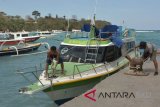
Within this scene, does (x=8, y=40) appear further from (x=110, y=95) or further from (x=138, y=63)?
(x=110, y=95)

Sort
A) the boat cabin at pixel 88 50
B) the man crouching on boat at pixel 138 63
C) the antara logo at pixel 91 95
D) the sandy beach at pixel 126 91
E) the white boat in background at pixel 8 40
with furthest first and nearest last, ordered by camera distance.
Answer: the white boat in background at pixel 8 40 < the boat cabin at pixel 88 50 < the man crouching on boat at pixel 138 63 < the antara logo at pixel 91 95 < the sandy beach at pixel 126 91

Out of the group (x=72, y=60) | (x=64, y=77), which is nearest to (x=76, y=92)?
(x=64, y=77)

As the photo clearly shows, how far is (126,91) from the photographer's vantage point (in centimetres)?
1146

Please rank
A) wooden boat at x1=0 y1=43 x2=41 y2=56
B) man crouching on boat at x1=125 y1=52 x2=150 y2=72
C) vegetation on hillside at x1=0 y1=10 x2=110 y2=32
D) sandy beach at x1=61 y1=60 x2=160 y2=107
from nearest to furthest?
sandy beach at x1=61 y1=60 x2=160 y2=107 < man crouching on boat at x1=125 y1=52 x2=150 y2=72 < wooden boat at x1=0 y1=43 x2=41 y2=56 < vegetation on hillside at x1=0 y1=10 x2=110 y2=32

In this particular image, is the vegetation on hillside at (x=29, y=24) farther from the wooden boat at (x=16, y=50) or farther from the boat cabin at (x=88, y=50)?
the boat cabin at (x=88, y=50)

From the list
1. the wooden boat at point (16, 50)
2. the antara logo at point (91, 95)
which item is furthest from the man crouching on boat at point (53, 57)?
the wooden boat at point (16, 50)

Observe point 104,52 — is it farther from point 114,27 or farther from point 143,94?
point 143,94

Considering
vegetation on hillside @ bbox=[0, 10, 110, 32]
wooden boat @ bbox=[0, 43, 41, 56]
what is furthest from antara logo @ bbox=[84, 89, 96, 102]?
vegetation on hillside @ bbox=[0, 10, 110, 32]

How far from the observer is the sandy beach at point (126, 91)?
32.6 ft

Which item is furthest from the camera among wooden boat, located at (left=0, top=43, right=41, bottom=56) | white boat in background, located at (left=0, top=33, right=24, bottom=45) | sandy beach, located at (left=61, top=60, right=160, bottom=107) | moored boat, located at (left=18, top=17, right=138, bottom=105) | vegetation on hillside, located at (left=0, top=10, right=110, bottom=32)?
vegetation on hillside, located at (left=0, top=10, right=110, bottom=32)

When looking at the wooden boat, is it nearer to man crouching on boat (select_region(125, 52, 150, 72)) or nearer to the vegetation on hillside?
man crouching on boat (select_region(125, 52, 150, 72))

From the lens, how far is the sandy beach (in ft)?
32.6

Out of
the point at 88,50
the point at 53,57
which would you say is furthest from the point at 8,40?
the point at 53,57

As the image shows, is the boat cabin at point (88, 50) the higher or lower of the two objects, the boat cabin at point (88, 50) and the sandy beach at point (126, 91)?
the higher
